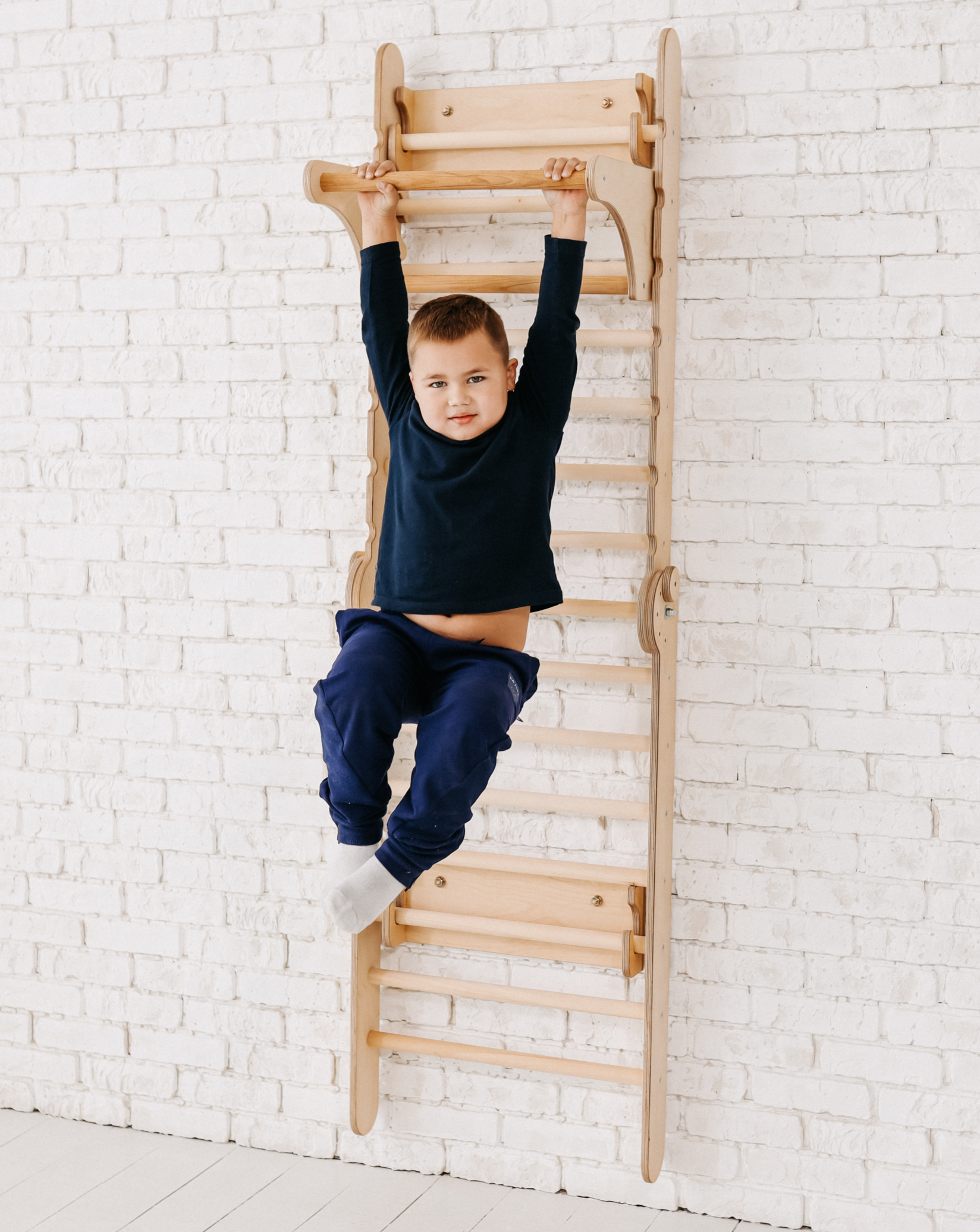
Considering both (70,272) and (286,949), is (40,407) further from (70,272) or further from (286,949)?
(286,949)

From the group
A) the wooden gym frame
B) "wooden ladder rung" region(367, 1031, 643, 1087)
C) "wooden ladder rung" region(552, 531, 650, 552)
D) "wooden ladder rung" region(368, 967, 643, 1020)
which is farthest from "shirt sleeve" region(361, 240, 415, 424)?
"wooden ladder rung" region(367, 1031, 643, 1087)

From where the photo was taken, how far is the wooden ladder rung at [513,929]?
2.24 metres

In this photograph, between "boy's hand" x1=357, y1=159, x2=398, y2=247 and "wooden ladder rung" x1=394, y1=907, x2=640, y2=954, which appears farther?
"wooden ladder rung" x1=394, y1=907, x2=640, y2=954

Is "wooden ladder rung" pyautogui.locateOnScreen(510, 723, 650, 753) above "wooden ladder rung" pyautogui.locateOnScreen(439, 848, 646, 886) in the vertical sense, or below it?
above

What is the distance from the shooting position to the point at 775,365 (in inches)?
87.9

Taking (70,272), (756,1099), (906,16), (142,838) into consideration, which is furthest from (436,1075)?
(906,16)

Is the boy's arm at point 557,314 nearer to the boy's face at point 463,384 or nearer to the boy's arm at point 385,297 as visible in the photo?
the boy's face at point 463,384

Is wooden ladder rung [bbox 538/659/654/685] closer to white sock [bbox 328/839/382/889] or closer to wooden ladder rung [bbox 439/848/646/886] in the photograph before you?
wooden ladder rung [bbox 439/848/646/886]

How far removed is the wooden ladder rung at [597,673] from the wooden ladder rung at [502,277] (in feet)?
2.17

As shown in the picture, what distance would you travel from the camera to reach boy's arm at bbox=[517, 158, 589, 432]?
6.26 ft

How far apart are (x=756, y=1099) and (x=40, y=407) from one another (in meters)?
2.00

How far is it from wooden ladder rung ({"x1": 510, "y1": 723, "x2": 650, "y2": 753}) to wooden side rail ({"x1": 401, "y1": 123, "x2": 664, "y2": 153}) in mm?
1030

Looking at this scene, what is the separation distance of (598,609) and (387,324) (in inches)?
24.5

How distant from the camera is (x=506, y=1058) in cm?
229
